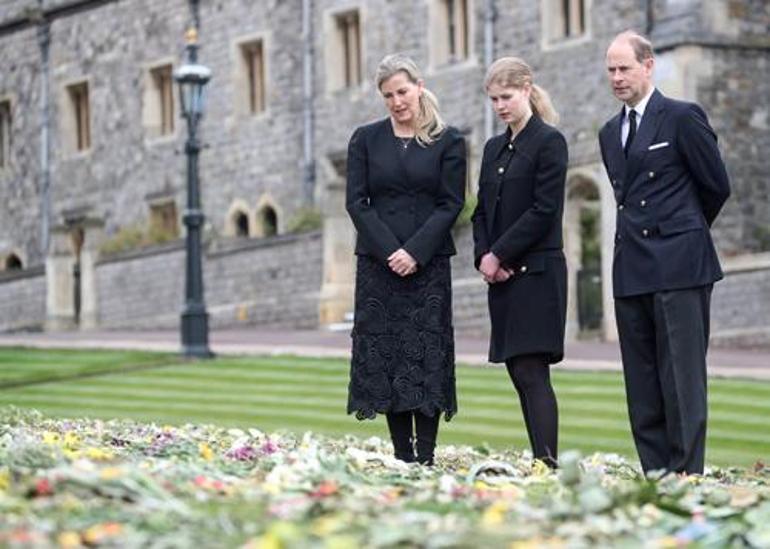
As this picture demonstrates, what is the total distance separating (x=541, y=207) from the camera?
9.34 m

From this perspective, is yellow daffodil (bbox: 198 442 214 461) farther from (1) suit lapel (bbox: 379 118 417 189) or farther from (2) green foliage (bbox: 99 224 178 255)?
(2) green foliage (bbox: 99 224 178 255)

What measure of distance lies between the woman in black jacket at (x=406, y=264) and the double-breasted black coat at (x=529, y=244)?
0.23m

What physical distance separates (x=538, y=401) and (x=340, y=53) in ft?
83.3

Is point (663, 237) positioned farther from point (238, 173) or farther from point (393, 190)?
point (238, 173)

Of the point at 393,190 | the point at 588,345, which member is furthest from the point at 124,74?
the point at 393,190

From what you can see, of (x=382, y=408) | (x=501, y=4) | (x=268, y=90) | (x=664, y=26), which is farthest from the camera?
(x=268, y=90)

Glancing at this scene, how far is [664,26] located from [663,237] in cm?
1803

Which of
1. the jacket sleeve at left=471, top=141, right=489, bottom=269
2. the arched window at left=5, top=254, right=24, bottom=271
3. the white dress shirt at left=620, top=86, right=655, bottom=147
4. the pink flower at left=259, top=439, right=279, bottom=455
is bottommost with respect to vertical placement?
the pink flower at left=259, top=439, right=279, bottom=455

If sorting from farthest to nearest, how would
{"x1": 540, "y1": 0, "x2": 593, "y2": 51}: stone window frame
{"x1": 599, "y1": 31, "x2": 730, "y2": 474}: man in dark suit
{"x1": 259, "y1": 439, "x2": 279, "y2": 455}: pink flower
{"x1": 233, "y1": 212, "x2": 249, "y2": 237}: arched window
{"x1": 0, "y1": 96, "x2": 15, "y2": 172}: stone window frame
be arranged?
{"x1": 0, "y1": 96, "x2": 15, "y2": 172}: stone window frame
{"x1": 233, "y1": 212, "x2": 249, "y2": 237}: arched window
{"x1": 540, "y1": 0, "x2": 593, "y2": 51}: stone window frame
{"x1": 599, "y1": 31, "x2": 730, "y2": 474}: man in dark suit
{"x1": 259, "y1": 439, "x2": 279, "y2": 455}: pink flower

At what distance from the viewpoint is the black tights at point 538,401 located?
9305mm

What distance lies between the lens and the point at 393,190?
9.59 m

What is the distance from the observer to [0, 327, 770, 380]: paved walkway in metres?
19.7

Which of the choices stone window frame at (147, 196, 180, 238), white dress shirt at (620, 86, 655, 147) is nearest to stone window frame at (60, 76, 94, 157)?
stone window frame at (147, 196, 180, 238)

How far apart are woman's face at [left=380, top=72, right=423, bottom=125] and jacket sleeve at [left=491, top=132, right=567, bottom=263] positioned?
24.9 inches
